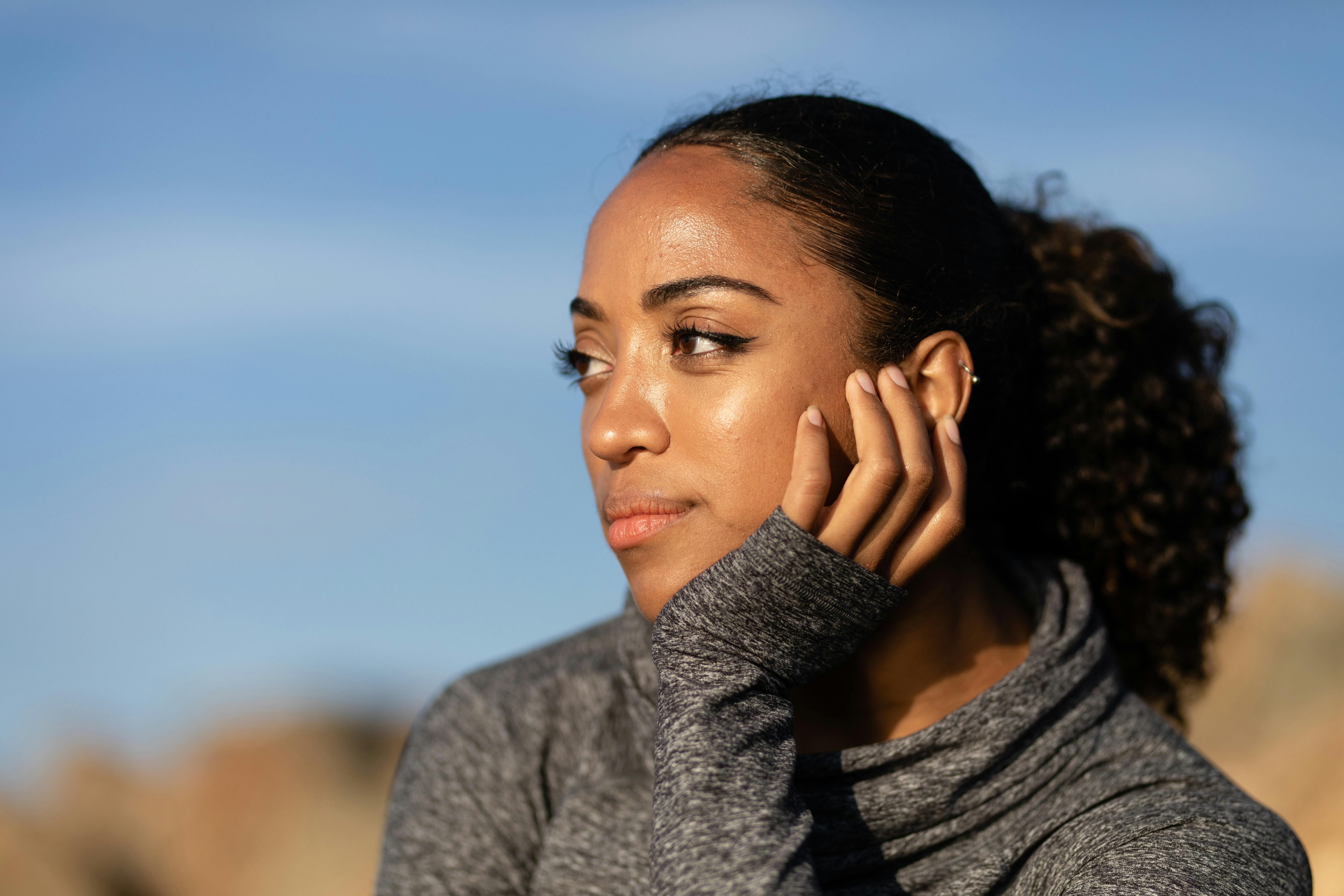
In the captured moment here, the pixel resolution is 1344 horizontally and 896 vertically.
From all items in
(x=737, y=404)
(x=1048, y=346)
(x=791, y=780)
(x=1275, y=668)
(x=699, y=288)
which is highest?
(x=1275, y=668)

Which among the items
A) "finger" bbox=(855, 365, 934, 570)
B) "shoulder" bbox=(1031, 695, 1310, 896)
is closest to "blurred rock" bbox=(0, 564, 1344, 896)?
"shoulder" bbox=(1031, 695, 1310, 896)

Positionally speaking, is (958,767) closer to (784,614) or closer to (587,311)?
(784,614)

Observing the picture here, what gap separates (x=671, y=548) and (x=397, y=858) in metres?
1.20

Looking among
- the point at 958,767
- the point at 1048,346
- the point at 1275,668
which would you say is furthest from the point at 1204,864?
the point at 1275,668

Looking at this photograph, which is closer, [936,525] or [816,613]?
[816,613]

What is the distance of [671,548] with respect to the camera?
2549mm

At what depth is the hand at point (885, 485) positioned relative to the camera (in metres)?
2.38

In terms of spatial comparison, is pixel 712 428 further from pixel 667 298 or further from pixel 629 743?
pixel 629 743

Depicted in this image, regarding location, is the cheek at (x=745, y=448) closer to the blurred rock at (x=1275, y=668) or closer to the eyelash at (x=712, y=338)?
the eyelash at (x=712, y=338)

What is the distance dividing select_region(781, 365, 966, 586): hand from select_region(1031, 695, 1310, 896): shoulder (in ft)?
2.31

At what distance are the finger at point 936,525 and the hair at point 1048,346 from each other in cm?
33

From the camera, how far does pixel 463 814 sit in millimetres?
2992

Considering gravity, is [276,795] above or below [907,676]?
above

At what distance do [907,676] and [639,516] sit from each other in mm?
857
